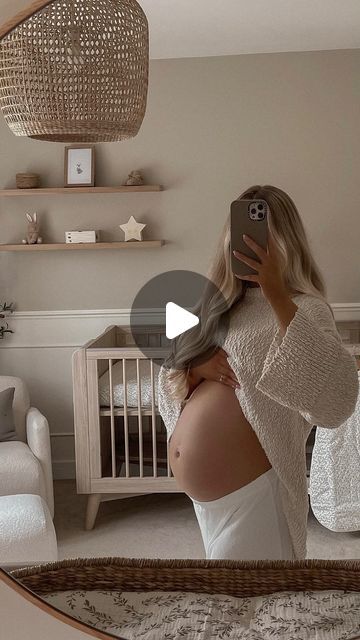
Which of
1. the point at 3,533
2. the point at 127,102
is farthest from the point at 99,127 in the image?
the point at 3,533

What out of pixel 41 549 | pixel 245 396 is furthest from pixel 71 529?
pixel 245 396

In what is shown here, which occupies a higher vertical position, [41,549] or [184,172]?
[184,172]

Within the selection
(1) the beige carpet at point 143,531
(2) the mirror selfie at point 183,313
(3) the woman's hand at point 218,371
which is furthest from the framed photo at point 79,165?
(1) the beige carpet at point 143,531

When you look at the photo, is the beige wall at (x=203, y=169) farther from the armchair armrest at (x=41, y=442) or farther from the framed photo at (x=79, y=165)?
the armchair armrest at (x=41, y=442)

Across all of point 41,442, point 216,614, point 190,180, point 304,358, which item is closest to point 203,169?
point 190,180

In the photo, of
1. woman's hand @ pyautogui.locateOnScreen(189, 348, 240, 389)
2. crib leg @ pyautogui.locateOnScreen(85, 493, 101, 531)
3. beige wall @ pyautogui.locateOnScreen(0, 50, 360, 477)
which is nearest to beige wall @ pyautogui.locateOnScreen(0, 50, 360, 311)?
beige wall @ pyautogui.locateOnScreen(0, 50, 360, 477)

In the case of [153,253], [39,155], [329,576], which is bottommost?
[329,576]

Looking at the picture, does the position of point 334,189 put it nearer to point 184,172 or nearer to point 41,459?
point 184,172
